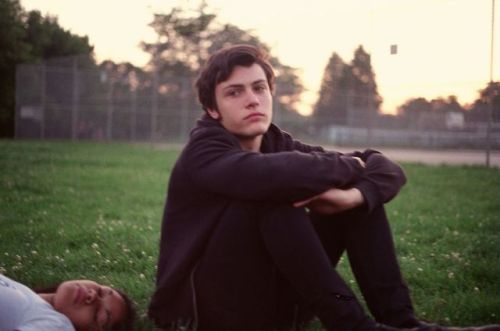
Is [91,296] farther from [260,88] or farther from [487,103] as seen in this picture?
[487,103]

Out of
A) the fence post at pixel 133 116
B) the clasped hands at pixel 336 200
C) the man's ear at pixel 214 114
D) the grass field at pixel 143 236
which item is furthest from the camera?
the fence post at pixel 133 116

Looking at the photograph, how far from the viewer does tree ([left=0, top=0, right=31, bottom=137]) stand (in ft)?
92.8

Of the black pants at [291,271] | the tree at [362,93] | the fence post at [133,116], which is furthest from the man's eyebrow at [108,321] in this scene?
the fence post at [133,116]

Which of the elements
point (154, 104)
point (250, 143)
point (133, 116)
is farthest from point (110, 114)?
point (250, 143)

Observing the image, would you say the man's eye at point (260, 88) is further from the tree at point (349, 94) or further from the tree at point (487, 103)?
the tree at point (349, 94)

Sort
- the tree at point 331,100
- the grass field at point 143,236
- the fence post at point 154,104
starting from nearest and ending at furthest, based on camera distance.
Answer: the grass field at point 143,236
the fence post at point 154,104
the tree at point 331,100

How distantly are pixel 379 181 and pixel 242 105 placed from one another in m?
0.71

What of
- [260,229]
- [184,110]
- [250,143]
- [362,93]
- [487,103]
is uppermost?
[362,93]

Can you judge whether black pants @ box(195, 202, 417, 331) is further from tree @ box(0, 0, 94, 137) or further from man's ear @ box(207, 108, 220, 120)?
tree @ box(0, 0, 94, 137)

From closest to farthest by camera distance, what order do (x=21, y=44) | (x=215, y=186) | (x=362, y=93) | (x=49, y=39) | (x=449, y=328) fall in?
(x=449, y=328) → (x=215, y=186) → (x=362, y=93) → (x=21, y=44) → (x=49, y=39)

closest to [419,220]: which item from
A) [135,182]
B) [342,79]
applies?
[135,182]

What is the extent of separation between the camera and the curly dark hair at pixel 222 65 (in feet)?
8.23

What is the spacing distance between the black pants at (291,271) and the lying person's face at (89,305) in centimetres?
44

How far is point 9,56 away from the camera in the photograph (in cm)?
2994
